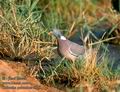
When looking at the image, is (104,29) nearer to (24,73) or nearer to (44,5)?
(44,5)

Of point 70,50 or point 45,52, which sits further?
point 45,52

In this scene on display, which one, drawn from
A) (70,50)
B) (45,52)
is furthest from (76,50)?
(45,52)

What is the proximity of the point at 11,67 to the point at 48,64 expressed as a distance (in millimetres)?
636

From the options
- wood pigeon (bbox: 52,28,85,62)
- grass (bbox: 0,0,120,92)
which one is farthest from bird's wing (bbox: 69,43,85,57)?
grass (bbox: 0,0,120,92)

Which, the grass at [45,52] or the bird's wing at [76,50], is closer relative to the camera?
the grass at [45,52]

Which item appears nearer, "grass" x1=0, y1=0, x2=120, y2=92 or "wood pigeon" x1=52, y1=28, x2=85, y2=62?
"grass" x1=0, y1=0, x2=120, y2=92

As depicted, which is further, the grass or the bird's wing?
the bird's wing

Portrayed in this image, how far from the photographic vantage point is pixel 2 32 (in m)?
6.52

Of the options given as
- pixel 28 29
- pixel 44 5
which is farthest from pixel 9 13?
pixel 44 5

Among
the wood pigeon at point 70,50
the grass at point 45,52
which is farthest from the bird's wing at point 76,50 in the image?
the grass at point 45,52

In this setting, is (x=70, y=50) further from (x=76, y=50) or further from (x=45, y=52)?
(x=45, y=52)

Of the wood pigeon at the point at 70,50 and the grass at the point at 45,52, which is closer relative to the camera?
the grass at the point at 45,52

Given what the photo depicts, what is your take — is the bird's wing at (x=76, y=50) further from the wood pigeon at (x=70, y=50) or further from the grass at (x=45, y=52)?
the grass at (x=45, y=52)

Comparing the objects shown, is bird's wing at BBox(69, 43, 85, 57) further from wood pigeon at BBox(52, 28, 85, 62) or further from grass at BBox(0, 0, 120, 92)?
grass at BBox(0, 0, 120, 92)
